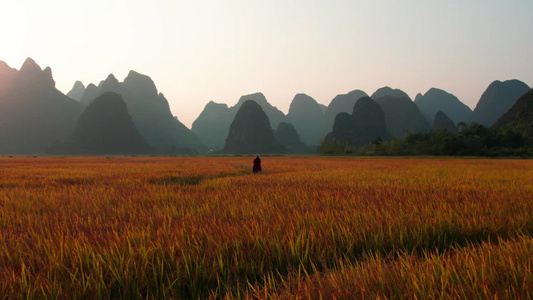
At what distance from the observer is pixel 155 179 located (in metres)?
8.05

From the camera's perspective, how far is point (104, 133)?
123625 mm

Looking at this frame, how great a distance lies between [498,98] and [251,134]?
136 m

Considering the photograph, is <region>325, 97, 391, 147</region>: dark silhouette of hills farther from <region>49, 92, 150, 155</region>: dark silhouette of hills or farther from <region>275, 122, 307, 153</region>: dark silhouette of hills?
<region>49, 92, 150, 155</region>: dark silhouette of hills

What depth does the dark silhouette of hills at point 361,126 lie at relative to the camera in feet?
423

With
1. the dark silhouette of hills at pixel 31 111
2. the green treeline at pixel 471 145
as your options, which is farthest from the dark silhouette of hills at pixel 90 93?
the green treeline at pixel 471 145

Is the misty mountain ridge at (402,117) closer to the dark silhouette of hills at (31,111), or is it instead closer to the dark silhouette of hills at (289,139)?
the dark silhouette of hills at (289,139)

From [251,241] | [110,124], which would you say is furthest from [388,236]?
[110,124]

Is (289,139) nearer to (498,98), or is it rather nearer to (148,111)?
(148,111)

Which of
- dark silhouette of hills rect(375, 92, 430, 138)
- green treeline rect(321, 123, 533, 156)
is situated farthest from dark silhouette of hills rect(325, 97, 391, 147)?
green treeline rect(321, 123, 533, 156)

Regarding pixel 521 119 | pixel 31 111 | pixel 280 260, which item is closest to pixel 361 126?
pixel 521 119

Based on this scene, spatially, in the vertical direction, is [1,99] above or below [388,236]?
above

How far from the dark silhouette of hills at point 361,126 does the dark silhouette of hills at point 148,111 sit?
8562 cm

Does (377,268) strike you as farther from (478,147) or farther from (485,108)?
(485,108)

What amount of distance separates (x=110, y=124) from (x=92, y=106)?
11.1 m
